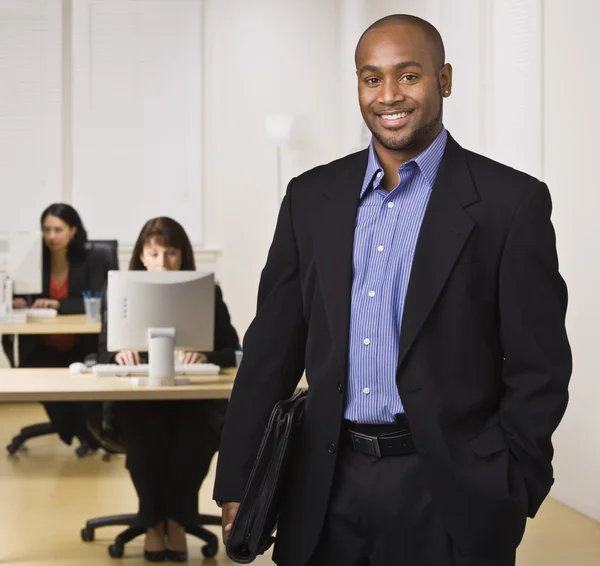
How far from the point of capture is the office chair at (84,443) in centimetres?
621

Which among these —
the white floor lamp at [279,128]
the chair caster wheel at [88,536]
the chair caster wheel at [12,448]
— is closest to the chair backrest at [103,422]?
the chair caster wheel at [88,536]

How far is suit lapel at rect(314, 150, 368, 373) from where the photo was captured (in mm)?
1714

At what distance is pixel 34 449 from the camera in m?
6.36

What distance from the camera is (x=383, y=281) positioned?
1.72m

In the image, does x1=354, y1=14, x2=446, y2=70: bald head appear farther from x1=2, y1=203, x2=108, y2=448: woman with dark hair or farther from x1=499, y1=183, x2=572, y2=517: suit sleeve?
x1=2, y1=203, x2=108, y2=448: woman with dark hair

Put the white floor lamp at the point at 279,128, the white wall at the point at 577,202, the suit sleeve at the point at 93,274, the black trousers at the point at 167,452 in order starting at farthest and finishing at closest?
the white floor lamp at the point at 279,128 < the suit sleeve at the point at 93,274 < the white wall at the point at 577,202 < the black trousers at the point at 167,452

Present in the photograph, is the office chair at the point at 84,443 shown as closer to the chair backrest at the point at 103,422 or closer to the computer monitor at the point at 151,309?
the chair backrest at the point at 103,422

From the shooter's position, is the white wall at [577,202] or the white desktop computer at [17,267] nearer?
the white wall at [577,202]

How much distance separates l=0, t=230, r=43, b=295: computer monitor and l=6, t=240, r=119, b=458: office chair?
0.50 metres

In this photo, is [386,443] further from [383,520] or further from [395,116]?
[395,116]

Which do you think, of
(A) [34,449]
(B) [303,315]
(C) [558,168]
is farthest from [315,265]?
(A) [34,449]

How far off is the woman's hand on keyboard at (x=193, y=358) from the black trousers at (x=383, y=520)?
2414mm

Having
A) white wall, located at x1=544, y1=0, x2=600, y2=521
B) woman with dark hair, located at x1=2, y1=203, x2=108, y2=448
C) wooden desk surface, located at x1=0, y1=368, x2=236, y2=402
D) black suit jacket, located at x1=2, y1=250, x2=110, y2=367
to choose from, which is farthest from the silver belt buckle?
black suit jacket, located at x1=2, y1=250, x2=110, y2=367

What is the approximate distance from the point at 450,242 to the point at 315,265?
24cm
